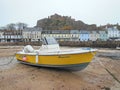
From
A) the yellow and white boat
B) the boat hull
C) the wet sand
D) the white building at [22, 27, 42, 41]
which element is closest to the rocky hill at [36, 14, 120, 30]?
the white building at [22, 27, 42, 41]

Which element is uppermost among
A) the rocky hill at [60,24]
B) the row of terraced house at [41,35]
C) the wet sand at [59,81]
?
the rocky hill at [60,24]

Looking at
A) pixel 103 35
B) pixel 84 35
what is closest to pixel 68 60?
pixel 84 35

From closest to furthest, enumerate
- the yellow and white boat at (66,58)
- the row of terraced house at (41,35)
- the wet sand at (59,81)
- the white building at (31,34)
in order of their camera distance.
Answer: the wet sand at (59,81) < the yellow and white boat at (66,58) < the white building at (31,34) < the row of terraced house at (41,35)

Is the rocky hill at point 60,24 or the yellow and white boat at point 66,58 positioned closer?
the yellow and white boat at point 66,58

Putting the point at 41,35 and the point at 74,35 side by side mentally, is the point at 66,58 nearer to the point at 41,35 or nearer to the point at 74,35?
the point at 41,35

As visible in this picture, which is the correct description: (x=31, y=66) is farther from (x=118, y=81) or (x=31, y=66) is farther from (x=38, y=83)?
(x=118, y=81)

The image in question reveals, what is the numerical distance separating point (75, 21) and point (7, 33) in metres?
51.8

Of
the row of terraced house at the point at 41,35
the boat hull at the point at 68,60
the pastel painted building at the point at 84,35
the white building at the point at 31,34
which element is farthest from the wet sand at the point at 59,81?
the pastel painted building at the point at 84,35

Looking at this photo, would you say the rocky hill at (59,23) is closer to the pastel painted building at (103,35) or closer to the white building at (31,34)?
the pastel painted building at (103,35)

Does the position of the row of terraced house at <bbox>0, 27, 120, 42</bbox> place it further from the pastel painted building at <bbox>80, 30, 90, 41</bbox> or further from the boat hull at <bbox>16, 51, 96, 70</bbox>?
the boat hull at <bbox>16, 51, 96, 70</bbox>

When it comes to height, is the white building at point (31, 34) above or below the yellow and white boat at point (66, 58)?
above

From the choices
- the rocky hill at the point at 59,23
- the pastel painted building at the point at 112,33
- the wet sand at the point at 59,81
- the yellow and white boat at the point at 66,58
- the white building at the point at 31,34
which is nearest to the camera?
the wet sand at the point at 59,81

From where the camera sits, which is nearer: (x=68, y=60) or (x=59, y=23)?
(x=68, y=60)

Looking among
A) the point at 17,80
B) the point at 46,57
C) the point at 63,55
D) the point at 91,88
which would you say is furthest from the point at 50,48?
the point at 91,88
